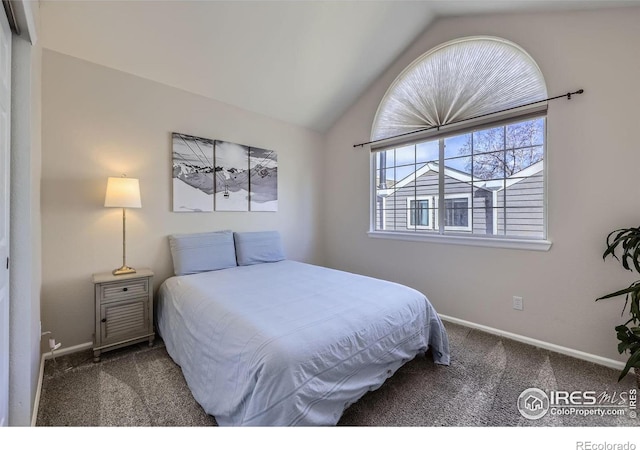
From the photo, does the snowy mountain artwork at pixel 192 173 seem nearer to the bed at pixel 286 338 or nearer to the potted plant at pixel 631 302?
the bed at pixel 286 338

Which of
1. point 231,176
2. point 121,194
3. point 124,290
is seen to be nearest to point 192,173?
point 231,176

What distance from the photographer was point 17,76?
1.28 metres

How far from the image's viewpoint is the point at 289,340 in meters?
1.28

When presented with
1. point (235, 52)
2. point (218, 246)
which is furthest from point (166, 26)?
point (218, 246)

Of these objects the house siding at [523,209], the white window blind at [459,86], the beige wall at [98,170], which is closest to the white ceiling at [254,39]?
the beige wall at [98,170]

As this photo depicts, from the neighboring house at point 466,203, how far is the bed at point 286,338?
1.25m

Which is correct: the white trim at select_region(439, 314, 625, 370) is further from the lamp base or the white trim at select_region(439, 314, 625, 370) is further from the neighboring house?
the lamp base

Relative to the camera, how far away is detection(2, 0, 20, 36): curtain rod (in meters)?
1.16

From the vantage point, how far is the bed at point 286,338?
1.20m

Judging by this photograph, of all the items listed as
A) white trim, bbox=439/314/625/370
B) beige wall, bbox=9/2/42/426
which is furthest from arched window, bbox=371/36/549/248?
beige wall, bbox=9/2/42/426

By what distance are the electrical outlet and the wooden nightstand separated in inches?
126

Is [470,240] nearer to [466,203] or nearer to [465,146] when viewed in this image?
[466,203]

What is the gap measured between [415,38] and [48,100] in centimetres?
349

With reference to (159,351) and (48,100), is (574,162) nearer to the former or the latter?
(159,351)
